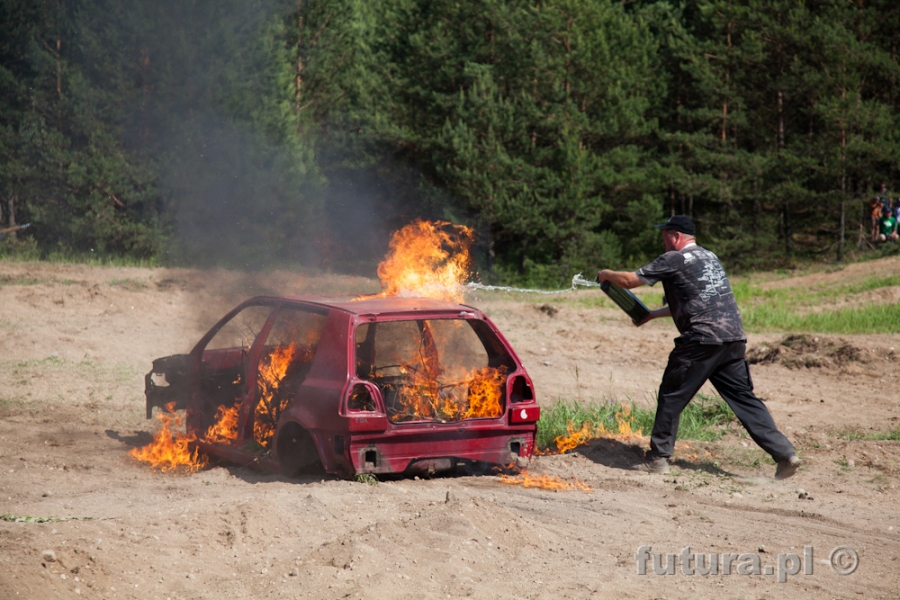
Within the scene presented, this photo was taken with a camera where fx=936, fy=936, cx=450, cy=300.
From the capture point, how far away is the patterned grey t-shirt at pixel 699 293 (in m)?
7.57

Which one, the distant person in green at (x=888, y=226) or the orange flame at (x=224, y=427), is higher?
the distant person in green at (x=888, y=226)

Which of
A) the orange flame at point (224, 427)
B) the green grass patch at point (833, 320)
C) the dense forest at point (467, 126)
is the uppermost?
the dense forest at point (467, 126)

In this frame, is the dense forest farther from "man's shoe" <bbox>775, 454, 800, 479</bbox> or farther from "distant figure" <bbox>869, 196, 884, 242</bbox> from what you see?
"man's shoe" <bbox>775, 454, 800, 479</bbox>

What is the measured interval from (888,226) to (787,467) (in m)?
23.2

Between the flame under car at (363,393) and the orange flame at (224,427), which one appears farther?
the orange flame at (224,427)

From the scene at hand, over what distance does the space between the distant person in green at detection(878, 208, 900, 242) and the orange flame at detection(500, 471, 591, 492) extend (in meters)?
23.9

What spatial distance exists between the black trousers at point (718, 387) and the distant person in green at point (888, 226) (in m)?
22.9

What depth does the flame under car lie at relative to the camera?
6.72 metres

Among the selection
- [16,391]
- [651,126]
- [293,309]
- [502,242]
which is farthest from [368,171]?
[293,309]

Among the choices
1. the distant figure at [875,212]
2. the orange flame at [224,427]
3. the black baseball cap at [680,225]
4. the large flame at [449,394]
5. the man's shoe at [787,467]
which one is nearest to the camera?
the large flame at [449,394]

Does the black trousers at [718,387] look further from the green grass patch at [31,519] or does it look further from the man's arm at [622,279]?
the green grass patch at [31,519]

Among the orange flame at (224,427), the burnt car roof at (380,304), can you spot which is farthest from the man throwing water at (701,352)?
the orange flame at (224,427)

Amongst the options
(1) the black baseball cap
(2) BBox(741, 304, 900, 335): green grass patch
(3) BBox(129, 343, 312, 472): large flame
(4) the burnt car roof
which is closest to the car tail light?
(4) the burnt car roof

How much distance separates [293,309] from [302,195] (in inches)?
655
